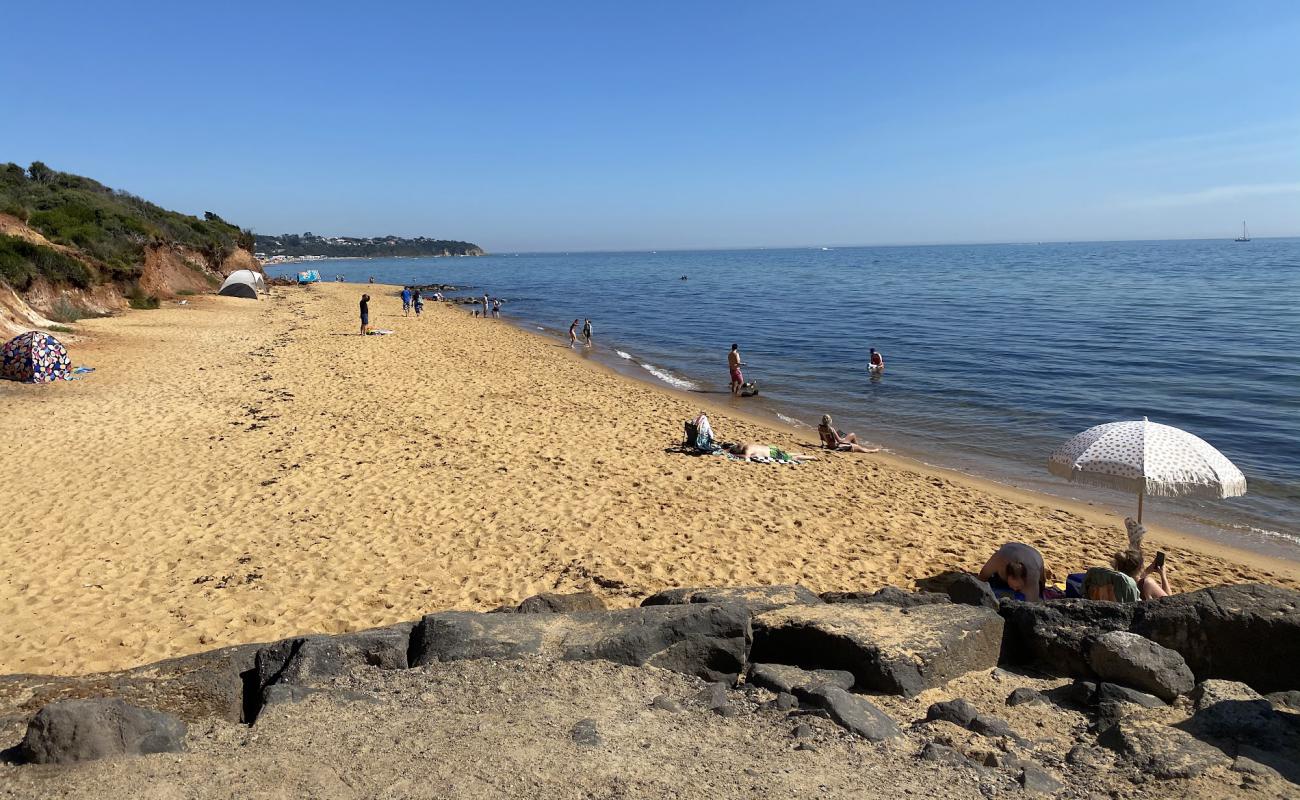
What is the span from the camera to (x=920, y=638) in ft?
16.8

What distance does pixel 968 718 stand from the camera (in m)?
4.51

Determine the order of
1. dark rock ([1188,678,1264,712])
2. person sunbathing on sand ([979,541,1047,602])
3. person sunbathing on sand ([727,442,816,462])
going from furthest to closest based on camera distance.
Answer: person sunbathing on sand ([727,442,816,462]) → person sunbathing on sand ([979,541,1047,602]) → dark rock ([1188,678,1264,712])

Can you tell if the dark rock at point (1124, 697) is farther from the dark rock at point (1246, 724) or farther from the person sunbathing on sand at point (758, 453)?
the person sunbathing on sand at point (758, 453)

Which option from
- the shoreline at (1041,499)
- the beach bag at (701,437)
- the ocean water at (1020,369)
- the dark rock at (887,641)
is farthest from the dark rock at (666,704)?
the ocean water at (1020,369)

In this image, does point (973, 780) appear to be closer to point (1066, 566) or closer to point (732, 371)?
point (1066, 566)

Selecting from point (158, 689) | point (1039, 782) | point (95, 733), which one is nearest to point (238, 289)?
point (158, 689)

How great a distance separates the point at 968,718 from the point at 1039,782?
62 cm

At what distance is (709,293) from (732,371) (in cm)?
4486

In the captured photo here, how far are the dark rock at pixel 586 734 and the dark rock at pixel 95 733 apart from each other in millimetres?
2096

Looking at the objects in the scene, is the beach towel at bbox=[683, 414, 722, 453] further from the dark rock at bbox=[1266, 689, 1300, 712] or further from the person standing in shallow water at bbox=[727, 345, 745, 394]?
the dark rock at bbox=[1266, 689, 1300, 712]

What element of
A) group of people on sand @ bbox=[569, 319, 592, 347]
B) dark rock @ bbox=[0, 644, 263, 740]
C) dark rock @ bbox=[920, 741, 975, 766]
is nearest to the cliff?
group of people on sand @ bbox=[569, 319, 592, 347]

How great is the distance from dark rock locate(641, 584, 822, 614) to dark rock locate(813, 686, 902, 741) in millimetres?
1326

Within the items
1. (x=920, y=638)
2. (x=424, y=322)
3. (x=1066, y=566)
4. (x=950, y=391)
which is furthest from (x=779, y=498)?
(x=424, y=322)

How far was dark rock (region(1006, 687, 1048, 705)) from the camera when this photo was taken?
15.9ft
